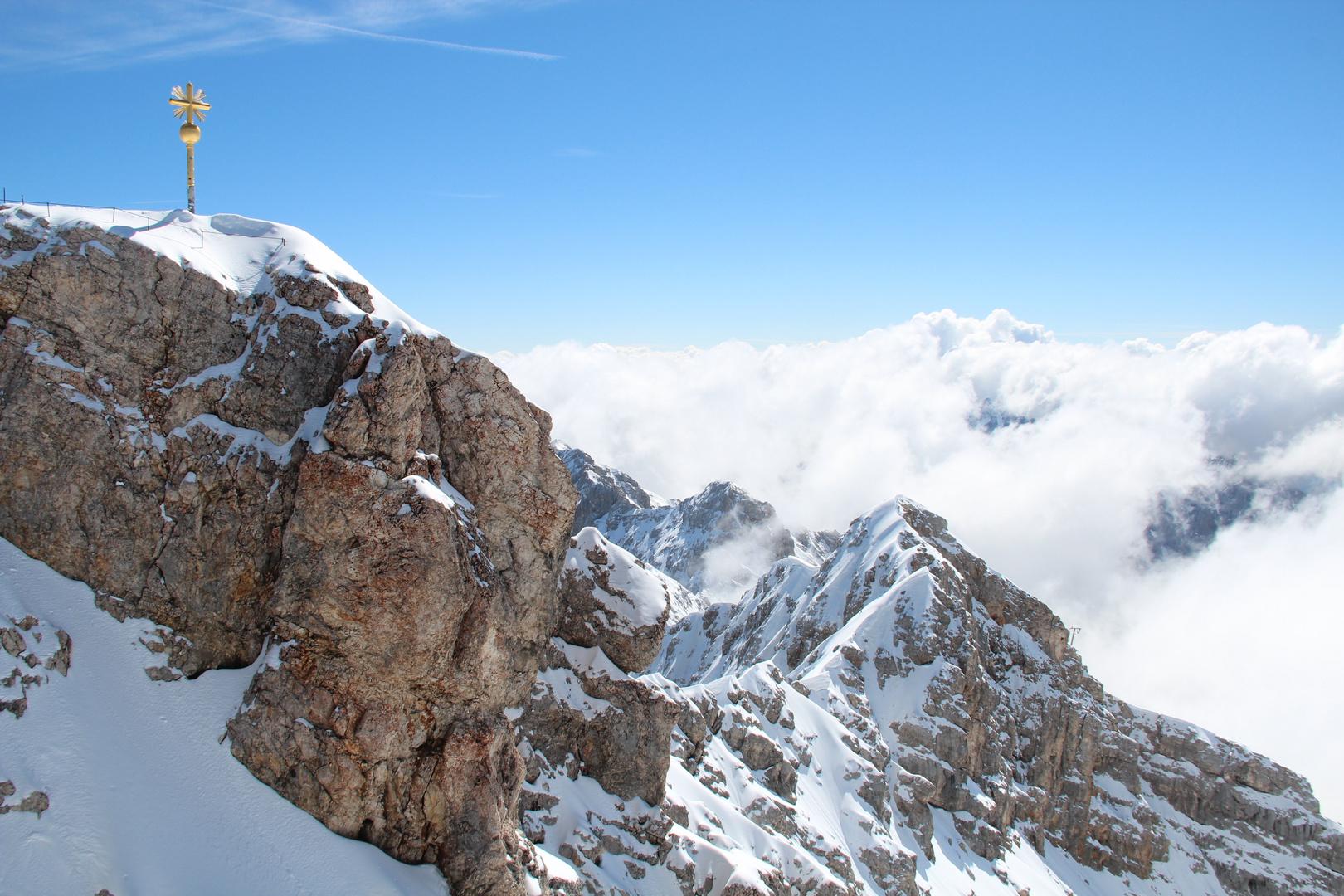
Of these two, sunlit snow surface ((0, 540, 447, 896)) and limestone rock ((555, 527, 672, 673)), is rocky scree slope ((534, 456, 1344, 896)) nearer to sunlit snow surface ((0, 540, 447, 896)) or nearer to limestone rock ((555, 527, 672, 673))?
limestone rock ((555, 527, 672, 673))

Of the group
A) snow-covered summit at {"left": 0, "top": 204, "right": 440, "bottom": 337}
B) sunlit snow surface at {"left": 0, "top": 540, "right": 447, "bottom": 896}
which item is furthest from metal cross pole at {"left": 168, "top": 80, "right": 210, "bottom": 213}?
sunlit snow surface at {"left": 0, "top": 540, "right": 447, "bottom": 896}

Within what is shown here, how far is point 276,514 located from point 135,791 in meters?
11.2

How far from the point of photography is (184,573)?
3048 centimetres

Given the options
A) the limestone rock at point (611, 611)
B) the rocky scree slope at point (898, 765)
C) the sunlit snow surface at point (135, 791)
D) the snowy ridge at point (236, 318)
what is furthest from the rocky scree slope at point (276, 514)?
the limestone rock at point (611, 611)

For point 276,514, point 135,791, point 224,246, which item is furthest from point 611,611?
point 224,246

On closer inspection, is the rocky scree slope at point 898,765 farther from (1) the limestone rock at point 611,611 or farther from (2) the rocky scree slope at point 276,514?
(2) the rocky scree slope at point 276,514

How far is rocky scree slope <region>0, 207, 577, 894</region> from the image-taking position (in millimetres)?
29094

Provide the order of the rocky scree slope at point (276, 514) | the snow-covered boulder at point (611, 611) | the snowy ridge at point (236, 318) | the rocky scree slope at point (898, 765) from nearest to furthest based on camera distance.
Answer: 1. the rocky scree slope at point (276, 514)
2. the snowy ridge at point (236, 318)
3. the rocky scree slope at point (898, 765)
4. the snow-covered boulder at point (611, 611)

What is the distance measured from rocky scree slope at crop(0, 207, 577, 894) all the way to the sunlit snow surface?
0.85 meters

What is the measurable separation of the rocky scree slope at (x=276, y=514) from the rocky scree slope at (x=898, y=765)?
44.5ft

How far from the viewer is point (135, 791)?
83.8ft

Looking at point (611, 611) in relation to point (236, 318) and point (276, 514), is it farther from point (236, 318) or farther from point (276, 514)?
point (236, 318)

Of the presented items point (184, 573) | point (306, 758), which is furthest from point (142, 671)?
point (306, 758)

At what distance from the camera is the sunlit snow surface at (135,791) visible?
A: 23562 millimetres
